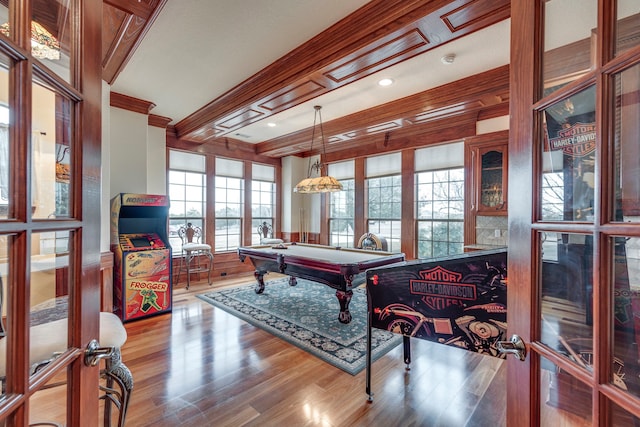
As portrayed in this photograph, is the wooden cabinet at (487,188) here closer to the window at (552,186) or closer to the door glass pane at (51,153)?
the window at (552,186)

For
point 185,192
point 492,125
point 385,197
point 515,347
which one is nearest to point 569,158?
point 515,347

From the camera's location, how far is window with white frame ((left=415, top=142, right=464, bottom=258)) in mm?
4648

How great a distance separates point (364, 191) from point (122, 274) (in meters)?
4.38

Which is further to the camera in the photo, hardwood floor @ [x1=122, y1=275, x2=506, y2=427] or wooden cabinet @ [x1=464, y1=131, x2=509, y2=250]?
wooden cabinet @ [x1=464, y1=131, x2=509, y2=250]

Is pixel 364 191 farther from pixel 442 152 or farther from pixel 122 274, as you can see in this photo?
pixel 122 274

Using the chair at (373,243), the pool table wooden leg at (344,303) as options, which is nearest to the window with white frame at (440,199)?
the chair at (373,243)

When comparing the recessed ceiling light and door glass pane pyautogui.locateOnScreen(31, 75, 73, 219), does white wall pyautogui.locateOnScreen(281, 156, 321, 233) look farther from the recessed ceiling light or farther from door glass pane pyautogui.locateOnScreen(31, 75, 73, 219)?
door glass pane pyautogui.locateOnScreen(31, 75, 73, 219)

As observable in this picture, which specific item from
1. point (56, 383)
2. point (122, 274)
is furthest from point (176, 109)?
point (56, 383)

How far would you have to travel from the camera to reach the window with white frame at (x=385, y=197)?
17.9ft

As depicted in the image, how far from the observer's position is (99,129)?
35.8 inches

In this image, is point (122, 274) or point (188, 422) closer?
point (188, 422)

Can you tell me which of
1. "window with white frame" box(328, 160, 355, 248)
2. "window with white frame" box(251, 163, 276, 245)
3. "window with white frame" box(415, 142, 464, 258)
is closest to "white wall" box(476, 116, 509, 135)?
"window with white frame" box(415, 142, 464, 258)

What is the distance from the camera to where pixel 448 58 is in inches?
110

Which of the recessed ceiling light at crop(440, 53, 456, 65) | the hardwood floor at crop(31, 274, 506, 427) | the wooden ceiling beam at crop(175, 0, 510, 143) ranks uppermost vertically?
the recessed ceiling light at crop(440, 53, 456, 65)
